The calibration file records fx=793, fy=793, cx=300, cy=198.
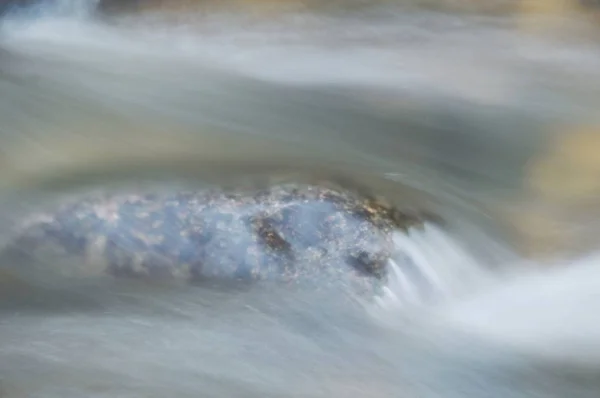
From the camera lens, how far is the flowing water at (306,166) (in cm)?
300

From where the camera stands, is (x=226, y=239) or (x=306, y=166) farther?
(x=306, y=166)

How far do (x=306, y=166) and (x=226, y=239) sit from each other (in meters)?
1.10

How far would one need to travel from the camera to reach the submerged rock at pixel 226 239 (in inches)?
126

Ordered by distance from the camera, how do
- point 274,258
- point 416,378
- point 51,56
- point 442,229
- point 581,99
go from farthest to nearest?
point 51,56 < point 581,99 < point 442,229 < point 274,258 < point 416,378

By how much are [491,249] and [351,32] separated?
360 centimetres

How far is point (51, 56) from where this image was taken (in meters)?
6.24

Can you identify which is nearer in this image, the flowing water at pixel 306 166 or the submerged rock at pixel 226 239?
the flowing water at pixel 306 166

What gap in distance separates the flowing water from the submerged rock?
9 cm

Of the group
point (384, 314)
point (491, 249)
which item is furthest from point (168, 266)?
point (491, 249)

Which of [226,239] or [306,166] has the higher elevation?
[306,166]

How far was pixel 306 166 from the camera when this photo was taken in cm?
422

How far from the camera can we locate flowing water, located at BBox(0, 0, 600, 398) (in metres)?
3.00

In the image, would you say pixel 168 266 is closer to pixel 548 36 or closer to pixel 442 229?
pixel 442 229

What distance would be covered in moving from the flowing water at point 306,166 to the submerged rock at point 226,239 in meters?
0.09
